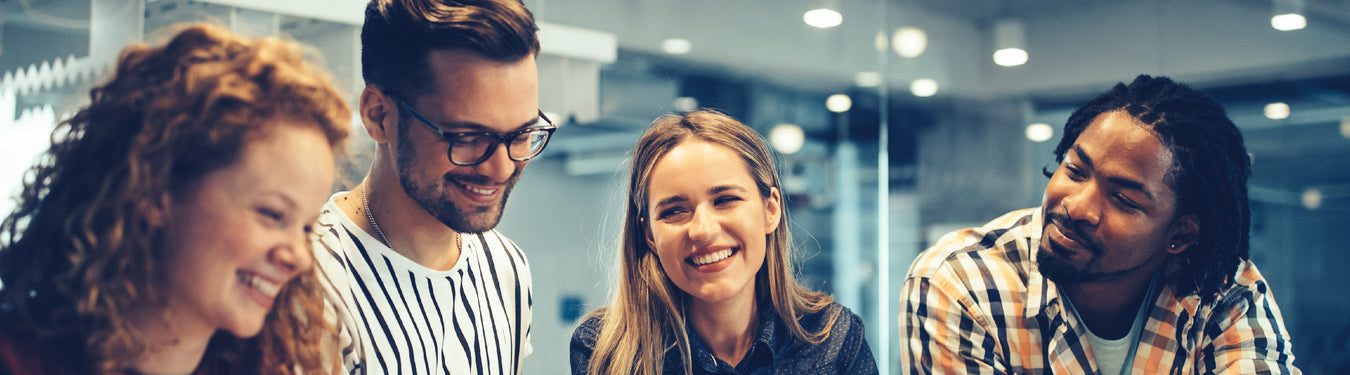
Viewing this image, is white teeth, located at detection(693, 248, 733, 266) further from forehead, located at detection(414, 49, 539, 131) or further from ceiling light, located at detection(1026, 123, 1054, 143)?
ceiling light, located at detection(1026, 123, 1054, 143)

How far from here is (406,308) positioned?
154 centimetres

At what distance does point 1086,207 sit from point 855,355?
0.54 m

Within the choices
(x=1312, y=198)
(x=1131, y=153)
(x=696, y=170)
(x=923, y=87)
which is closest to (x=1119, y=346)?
(x=1131, y=153)

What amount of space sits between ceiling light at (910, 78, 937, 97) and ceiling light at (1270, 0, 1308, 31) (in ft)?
4.57

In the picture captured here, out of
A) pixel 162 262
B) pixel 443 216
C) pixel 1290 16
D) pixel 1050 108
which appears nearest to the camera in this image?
pixel 162 262

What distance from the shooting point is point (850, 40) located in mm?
4410

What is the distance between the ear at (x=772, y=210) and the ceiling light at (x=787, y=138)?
2352mm

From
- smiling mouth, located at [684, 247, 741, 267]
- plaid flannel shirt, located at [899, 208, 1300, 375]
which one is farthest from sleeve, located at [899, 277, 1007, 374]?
smiling mouth, located at [684, 247, 741, 267]

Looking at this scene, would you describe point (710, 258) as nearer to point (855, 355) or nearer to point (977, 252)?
point (855, 355)

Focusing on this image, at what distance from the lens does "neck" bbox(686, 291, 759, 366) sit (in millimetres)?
1903

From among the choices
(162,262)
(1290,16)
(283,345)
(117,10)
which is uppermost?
(1290,16)

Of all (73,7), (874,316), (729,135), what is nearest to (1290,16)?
(874,316)

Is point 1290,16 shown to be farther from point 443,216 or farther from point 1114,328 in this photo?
point 443,216

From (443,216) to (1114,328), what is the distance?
4.59ft
